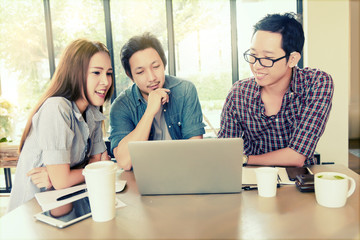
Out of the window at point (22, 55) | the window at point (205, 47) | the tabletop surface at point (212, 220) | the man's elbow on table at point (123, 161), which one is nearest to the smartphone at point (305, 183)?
the tabletop surface at point (212, 220)

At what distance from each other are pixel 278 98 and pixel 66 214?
49.3 inches

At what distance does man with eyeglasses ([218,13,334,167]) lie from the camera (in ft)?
5.39

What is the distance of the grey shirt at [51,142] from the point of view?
1.31 m

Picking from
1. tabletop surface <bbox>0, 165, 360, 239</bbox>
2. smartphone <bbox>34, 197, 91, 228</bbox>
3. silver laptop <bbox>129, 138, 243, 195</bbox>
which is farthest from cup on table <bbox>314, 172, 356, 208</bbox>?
smartphone <bbox>34, 197, 91, 228</bbox>

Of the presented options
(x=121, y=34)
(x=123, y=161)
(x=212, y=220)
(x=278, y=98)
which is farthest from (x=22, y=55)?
(x=212, y=220)

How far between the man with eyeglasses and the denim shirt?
0.19 m

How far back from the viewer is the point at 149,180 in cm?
111

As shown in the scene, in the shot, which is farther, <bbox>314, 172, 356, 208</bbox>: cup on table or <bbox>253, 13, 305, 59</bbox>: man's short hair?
<bbox>253, 13, 305, 59</bbox>: man's short hair

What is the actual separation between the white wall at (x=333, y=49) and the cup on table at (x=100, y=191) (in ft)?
11.1

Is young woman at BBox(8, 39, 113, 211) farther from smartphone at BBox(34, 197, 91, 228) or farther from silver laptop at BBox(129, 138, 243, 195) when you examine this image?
silver laptop at BBox(129, 138, 243, 195)

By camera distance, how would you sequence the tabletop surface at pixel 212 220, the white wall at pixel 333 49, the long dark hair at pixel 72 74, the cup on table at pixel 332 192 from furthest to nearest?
the white wall at pixel 333 49
the long dark hair at pixel 72 74
the cup on table at pixel 332 192
the tabletop surface at pixel 212 220

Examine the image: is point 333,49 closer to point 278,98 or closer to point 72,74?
point 278,98

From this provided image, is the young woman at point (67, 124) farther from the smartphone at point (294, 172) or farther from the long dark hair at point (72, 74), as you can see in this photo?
the smartphone at point (294, 172)

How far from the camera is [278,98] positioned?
71.0 inches
